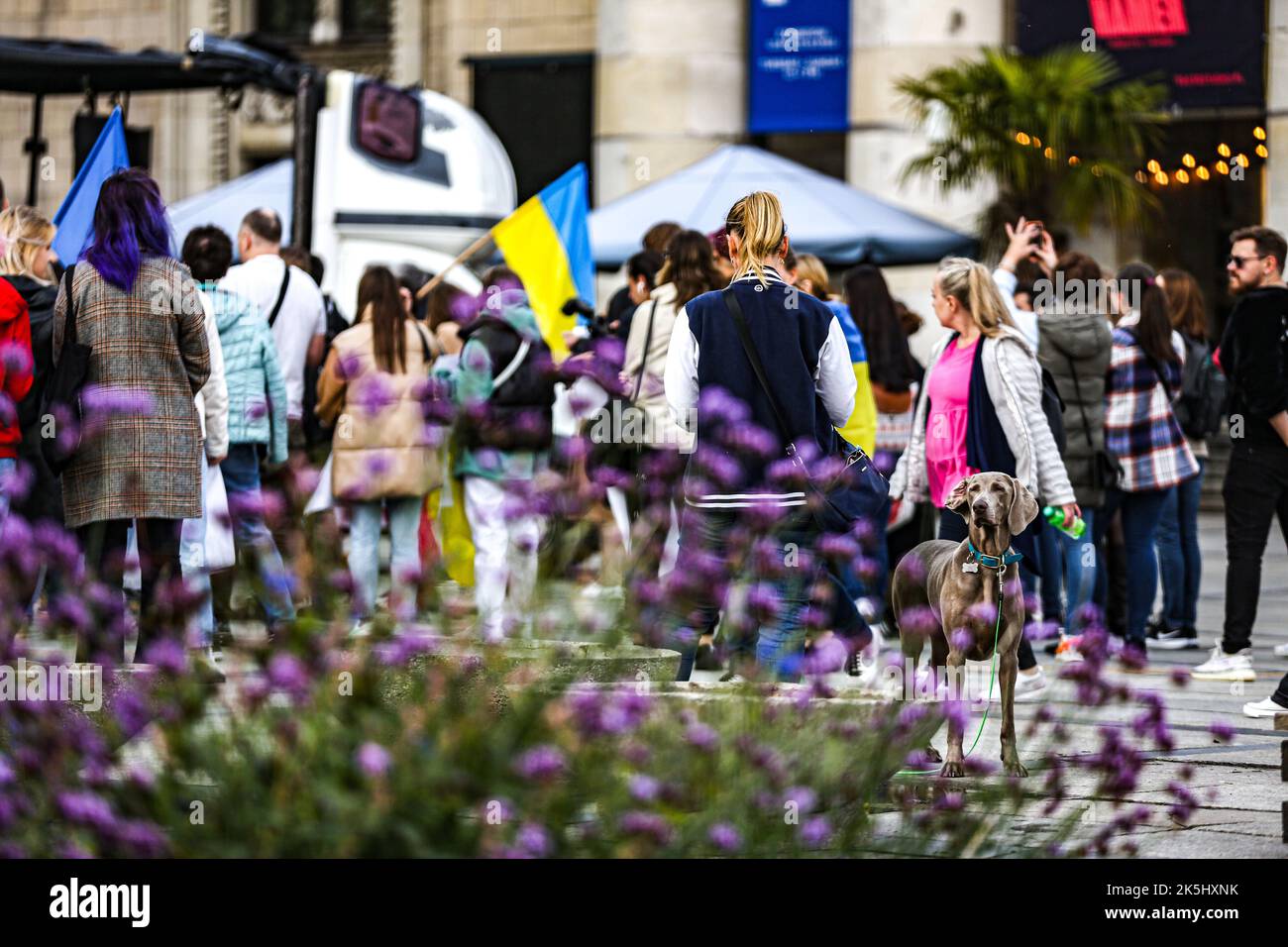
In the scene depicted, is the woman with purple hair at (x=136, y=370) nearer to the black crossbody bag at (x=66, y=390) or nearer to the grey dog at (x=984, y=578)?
the black crossbody bag at (x=66, y=390)

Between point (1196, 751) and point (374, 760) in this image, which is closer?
point (374, 760)

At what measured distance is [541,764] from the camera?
363 cm

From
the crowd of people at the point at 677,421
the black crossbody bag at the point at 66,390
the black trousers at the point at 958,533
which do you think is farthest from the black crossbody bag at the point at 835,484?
the black crossbody bag at the point at 66,390

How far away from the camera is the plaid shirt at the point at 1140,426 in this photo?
393 inches

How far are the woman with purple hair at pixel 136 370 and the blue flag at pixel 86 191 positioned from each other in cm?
228

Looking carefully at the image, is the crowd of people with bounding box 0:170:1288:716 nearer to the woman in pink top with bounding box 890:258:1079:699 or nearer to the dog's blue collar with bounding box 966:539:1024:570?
the woman in pink top with bounding box 890:258:1079:699

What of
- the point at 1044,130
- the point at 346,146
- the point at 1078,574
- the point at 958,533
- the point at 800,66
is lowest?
the point at 1078,574

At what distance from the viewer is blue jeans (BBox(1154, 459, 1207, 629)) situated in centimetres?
1055

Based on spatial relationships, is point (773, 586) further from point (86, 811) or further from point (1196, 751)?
point (86, 811)

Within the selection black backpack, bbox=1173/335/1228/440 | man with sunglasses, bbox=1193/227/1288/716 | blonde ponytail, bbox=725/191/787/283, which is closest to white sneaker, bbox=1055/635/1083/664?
man with sunglasses, bbox=1193/227/1288/716

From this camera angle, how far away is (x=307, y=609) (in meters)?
4.30

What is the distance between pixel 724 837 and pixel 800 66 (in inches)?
815

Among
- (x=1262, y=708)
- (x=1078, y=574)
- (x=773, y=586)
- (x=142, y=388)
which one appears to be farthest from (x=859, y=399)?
(x=773, y=586)

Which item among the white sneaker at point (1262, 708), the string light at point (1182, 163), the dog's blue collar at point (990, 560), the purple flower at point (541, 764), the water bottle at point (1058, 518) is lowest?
the white sneaker at point (1262, 708)
